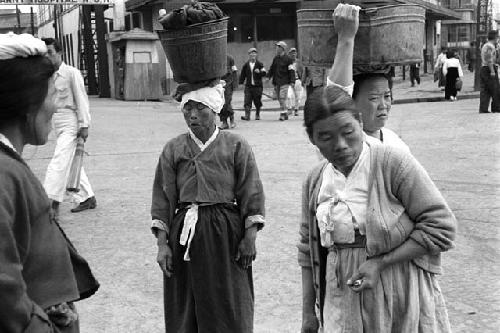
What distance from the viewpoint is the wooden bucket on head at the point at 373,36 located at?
3.24 m

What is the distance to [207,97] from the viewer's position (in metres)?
3.75

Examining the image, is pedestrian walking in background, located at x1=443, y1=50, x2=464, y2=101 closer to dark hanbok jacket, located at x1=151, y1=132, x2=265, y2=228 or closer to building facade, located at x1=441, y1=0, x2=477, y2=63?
dark hanbok jacket, located at x1=151, y1=132, x2=265, y2=228

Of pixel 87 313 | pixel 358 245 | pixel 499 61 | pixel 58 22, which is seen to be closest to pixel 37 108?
pixel 358 245

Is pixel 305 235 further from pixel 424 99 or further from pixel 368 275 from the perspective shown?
pixel 424 99

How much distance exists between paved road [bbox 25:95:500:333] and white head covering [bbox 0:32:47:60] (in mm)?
2735

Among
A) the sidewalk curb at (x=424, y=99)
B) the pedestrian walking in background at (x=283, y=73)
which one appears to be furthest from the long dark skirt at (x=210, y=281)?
the sidewalk curb at (x=424, y=99)

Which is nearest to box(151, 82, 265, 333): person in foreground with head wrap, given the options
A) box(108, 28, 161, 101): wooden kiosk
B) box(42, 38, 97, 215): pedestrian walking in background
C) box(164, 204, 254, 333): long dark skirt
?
box(164, 204, 254, 333): long dark skirt

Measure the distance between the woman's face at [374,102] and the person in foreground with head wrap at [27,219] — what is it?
1575mm

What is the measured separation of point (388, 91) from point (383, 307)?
121 cm

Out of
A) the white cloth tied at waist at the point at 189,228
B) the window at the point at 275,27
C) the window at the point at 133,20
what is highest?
the window at the point at 133,20

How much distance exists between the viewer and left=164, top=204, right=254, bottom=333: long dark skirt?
3.65m

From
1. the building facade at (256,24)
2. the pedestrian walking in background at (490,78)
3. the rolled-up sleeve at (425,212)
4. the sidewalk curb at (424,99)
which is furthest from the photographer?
the building facade at (256,24)

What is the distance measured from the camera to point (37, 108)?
2102mm

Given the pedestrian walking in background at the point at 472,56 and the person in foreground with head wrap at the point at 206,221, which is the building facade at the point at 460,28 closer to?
the pedestrian walking in background at the point at 472,56
